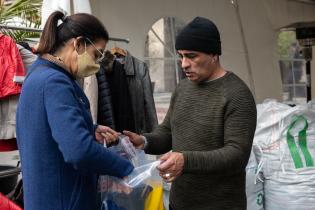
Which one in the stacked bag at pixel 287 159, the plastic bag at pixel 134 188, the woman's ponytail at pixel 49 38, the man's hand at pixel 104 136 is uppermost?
the woman's ponytail at pixel 49 38

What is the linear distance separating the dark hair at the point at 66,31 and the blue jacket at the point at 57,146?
6cm

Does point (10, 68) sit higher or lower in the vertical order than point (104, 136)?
higher

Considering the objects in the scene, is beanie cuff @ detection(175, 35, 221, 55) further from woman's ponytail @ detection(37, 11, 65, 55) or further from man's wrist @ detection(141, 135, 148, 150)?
woman's ponytail @ detection(37, 11, 65, 55)

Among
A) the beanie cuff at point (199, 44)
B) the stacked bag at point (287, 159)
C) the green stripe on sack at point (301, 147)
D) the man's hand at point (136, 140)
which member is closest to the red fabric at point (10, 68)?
the man's hand at point (136, 140)

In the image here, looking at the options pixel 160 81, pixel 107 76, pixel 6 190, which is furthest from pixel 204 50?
pixel 160 81

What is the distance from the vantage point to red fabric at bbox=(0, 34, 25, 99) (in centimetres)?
242

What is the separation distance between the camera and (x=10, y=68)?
8.02 feet

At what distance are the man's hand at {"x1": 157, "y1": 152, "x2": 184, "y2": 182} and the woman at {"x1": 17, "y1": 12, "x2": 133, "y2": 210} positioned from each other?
123 mm

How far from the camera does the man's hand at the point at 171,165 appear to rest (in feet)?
5.03

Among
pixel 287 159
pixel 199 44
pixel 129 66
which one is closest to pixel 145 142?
pixel 199 44

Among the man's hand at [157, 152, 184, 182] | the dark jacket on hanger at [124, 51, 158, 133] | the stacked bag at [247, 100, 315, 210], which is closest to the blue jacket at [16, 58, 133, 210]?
the man's hand at [157, 152, 184, 182]

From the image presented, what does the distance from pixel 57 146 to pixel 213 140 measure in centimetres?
66

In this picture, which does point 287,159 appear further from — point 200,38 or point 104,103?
point 200,38

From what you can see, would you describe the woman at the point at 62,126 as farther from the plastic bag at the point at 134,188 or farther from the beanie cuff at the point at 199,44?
the beanie cuff at the point at 199,44
